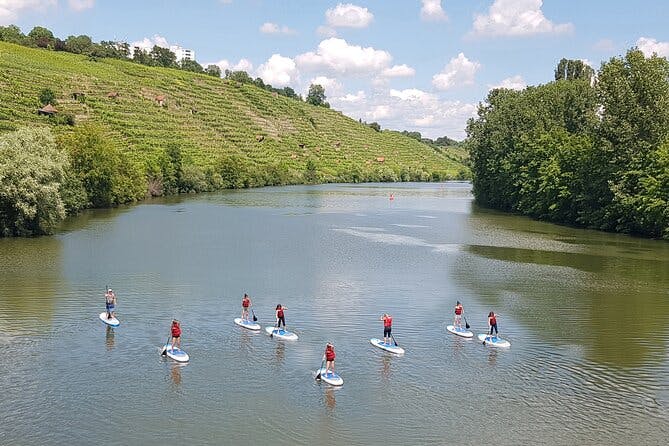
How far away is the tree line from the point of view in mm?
73625

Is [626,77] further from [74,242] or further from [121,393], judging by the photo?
[121,393]

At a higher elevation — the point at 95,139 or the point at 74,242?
the point at 95,139

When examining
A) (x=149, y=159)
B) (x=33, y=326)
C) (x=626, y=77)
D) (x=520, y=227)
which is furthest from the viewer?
(x=149, y=159)

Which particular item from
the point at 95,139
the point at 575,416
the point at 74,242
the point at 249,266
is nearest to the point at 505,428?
the point at 575,416

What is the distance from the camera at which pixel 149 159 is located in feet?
461

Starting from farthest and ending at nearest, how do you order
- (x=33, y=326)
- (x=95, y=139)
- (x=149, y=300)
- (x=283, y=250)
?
1. (x=95, y=139)
2. (x=283, y=250)
3. (x=149, y=300)
4. (x=33, y=326)

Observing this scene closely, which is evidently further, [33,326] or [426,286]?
[426,286]

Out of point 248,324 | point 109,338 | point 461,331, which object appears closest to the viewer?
point 109,338

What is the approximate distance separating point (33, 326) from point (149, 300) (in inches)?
302

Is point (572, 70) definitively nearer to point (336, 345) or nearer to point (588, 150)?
point (588, 150)

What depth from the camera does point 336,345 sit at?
31.8 meters

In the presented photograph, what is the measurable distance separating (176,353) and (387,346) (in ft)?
31.5

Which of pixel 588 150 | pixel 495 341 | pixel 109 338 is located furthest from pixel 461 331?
pixel 588 150

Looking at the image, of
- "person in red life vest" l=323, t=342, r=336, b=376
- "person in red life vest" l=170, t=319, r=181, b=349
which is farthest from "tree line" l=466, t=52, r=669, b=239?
"person in red life vest" l=170, t=319, r=181, b=349
